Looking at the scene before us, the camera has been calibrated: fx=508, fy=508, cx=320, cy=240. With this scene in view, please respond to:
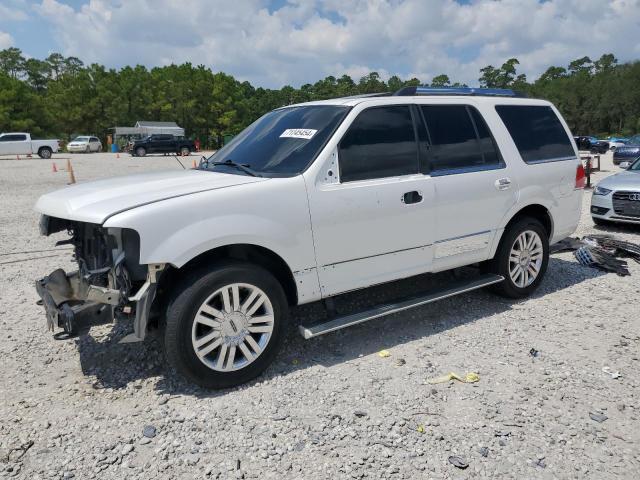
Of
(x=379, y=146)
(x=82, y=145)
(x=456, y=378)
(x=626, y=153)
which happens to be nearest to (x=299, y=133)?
(x=379, y=146)

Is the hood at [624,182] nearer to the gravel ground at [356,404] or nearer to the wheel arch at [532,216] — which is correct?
the wheel arch at [532,216]

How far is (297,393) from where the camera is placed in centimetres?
354

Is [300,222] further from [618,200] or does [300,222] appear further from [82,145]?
[82,145]

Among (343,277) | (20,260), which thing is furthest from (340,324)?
(20,260)

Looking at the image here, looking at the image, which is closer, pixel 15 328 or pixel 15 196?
pixel 15 328

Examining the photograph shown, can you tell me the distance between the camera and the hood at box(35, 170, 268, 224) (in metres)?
3.27

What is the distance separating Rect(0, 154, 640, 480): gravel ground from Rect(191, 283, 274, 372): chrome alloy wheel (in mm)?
240

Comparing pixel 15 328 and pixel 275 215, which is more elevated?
pixel 275 215

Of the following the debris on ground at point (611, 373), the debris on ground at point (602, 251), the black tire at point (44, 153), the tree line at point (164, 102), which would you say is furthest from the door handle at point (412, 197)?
the tree line at point (164, 102)

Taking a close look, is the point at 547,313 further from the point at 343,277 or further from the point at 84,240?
the point at 84,240

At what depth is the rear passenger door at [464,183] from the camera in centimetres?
443

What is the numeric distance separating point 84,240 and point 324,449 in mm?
2314

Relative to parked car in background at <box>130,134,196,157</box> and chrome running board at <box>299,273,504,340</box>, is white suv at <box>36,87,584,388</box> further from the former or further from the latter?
parked car in background at <box>130,134,196,157</box>

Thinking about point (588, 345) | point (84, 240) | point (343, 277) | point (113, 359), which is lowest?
point (588, 345)
